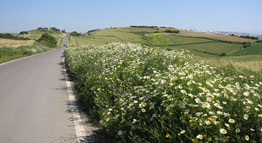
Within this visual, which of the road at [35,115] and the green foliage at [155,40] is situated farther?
the green foliage at [155,40]

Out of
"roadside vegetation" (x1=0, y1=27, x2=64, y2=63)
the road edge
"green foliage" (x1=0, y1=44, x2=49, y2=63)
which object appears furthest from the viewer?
"roadside vegetation" (x1=0, y1=27, x2=64, y2=63)

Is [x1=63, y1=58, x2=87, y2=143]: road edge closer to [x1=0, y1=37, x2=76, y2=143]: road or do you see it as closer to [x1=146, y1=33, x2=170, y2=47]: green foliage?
[x1=0, y1=37, x2=76, y2=143]: road

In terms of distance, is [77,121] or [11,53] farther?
[11,53]

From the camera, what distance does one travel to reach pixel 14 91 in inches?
376

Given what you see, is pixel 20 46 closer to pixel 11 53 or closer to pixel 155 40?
pixel 11 53

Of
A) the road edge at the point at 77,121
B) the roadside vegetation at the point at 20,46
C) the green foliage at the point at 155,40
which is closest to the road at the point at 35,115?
the road edge at the point at 77,121

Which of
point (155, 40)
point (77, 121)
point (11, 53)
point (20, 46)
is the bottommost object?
point (77, 121)

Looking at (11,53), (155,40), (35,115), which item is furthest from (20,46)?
(35,115)

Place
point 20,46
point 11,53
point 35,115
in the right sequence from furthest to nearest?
point 20,46
point 11,53
point 35,115

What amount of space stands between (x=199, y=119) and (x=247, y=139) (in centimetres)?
61

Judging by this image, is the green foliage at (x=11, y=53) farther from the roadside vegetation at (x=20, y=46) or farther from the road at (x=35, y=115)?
the road at (x=35, y=115)

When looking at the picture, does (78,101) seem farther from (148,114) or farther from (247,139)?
(247,139)

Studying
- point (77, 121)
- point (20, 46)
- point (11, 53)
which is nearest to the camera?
point (77, 121)

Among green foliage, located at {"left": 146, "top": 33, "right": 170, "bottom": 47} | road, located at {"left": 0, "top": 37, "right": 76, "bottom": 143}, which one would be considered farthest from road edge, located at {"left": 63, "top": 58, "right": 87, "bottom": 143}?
green foliage, located at {"left": 146, "top": 33, "right": 170, "bottom": 47}
